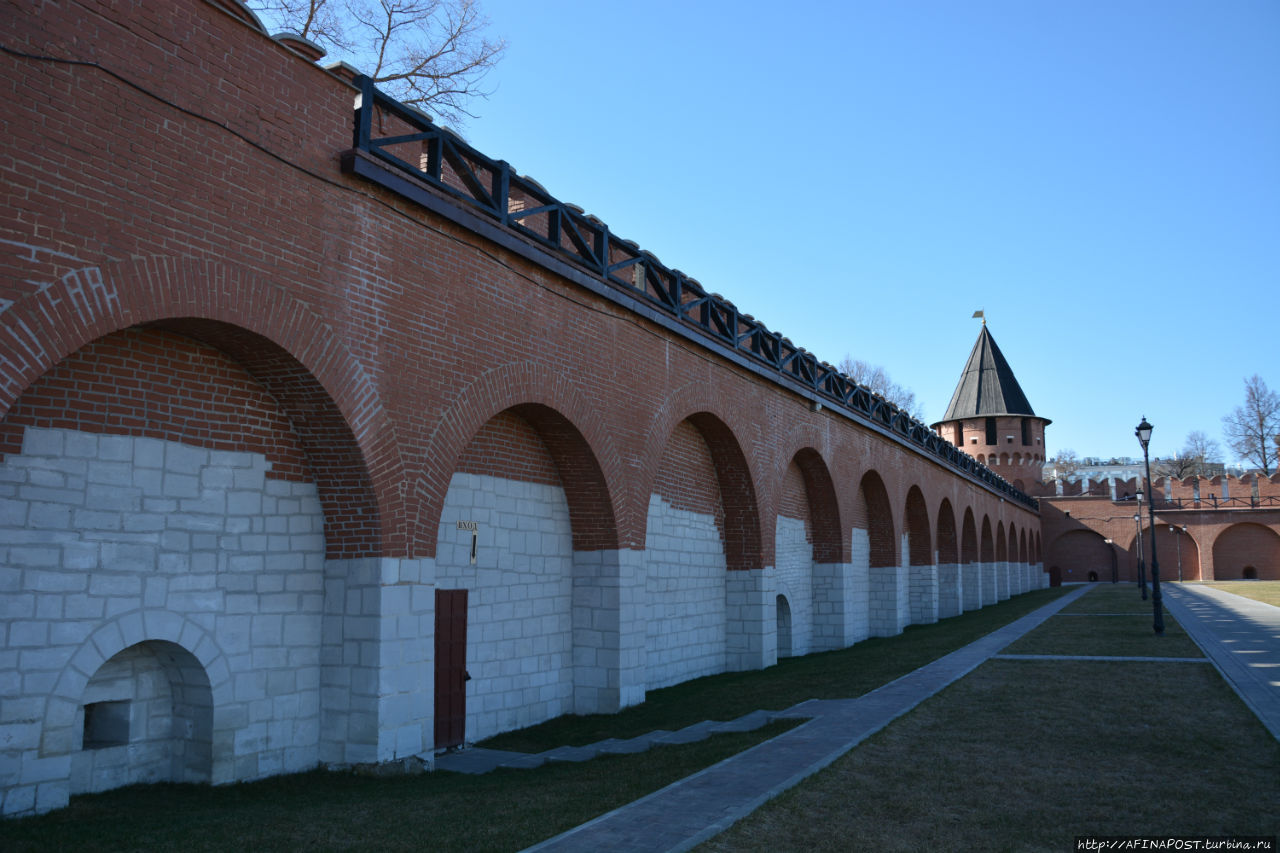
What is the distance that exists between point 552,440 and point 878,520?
1338 centimetres

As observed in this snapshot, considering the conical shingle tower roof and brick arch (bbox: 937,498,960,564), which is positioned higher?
the conical shingle tower roof

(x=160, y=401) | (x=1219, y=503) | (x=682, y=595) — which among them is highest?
(x=1219, y=503)

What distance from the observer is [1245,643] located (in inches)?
575

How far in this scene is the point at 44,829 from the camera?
4.96 meters

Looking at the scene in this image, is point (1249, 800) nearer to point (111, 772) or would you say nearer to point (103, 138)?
point (111, 772)

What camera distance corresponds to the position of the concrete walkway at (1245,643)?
9086mm

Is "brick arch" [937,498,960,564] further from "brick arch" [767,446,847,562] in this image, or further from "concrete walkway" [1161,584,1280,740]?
"brick arch" [767,446,847,562]

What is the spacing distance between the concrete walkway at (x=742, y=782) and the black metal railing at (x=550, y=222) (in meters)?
5.17

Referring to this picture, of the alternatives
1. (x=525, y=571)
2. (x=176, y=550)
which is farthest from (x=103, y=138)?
(x=525, y=571)

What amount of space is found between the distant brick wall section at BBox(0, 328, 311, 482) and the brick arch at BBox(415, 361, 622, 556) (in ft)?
3.66

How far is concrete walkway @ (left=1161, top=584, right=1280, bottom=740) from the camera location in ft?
29.8

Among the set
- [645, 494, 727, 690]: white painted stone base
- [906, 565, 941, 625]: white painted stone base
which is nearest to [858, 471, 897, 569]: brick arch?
[906, 565, 941, 625]: white painted stone base

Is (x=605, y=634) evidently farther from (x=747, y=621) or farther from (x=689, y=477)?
(x=747, y=621)

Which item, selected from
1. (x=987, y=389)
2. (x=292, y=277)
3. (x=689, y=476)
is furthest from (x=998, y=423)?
(x=292, y=277)
